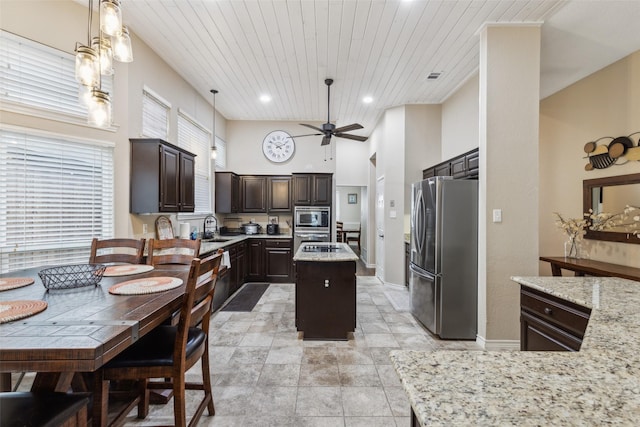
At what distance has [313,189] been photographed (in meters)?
5.46

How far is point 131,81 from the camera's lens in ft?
9.71

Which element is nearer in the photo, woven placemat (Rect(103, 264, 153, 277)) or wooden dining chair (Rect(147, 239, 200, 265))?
woven placemat (Rect(103, 264, 153, 277))

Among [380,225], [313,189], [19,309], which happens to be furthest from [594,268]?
[19,309]

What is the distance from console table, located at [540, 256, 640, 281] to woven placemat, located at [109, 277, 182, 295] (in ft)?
12.4

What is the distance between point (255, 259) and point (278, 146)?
8.08 ft

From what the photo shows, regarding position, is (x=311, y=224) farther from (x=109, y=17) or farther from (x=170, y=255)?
(x=109, y=17)

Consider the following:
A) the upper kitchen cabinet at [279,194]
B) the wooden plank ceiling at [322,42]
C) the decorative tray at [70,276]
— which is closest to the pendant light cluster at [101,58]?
the decorative tray at [70,276]

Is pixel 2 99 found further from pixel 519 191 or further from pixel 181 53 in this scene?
pixel 519 191

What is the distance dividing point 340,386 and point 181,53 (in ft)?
13.3

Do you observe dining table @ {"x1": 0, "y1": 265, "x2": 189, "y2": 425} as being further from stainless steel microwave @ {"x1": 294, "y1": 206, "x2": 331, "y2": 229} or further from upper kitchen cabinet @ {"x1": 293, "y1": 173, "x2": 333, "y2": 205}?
upper kitchen cabinet @ {"x1": 293, "y1": 173, "x2": 333, "y2": 205}

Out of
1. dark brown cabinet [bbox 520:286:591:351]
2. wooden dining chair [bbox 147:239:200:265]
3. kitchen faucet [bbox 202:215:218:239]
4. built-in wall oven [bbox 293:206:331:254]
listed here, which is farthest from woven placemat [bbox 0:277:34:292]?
built-in wall oven [bbox 293:206:331:254]

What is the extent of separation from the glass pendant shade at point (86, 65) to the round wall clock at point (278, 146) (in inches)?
171

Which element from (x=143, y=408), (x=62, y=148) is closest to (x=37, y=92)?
(x=62, y=148)

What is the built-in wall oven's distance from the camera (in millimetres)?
5355
